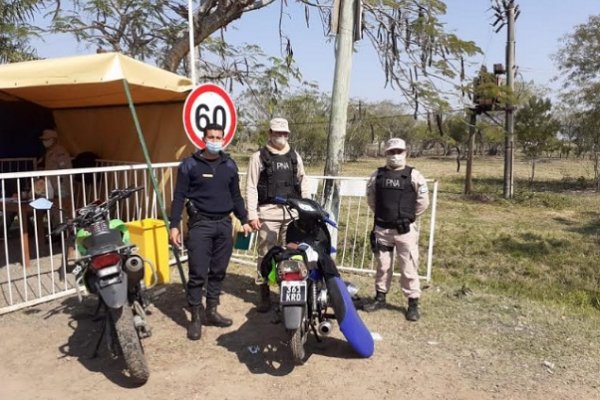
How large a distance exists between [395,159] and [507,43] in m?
14.2

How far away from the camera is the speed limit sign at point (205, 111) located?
4805mm

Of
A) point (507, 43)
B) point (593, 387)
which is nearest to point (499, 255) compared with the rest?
point (593, 387)

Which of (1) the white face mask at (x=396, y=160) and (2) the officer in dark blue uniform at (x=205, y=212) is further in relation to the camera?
(1) the white face mask at (x=396, y=160)

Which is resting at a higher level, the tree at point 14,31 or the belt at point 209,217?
the tree at point 14,31

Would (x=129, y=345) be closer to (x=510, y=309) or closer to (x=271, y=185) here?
(x=271, y=185)

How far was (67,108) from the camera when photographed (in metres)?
8.51

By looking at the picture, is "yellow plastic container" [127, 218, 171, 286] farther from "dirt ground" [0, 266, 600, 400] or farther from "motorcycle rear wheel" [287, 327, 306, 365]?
"motorcycle rear wheel" [287, 327, 306, 365]

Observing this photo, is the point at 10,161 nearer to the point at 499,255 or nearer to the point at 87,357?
the point at 87,357

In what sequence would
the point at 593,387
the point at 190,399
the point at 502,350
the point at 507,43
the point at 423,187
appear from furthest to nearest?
the point at 507,43 < the point at 423,187 < the point at 502,350 < the point at 593,387 < the point at 190,399

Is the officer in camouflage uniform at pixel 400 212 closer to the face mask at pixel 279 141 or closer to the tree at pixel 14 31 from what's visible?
the face mask at pixel 279 141

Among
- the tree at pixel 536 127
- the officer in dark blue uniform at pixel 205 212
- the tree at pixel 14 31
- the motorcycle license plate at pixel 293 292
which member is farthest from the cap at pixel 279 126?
the tree at pixel 536 127

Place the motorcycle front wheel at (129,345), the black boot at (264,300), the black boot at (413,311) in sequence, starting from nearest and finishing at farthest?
the motorcycle front wheel at (129,345), the black boot at (413,311), the black boot at (264,300)

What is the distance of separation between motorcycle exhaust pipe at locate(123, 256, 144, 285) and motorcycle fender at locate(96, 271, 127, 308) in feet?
0.65

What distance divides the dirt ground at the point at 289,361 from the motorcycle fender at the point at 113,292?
56cm
